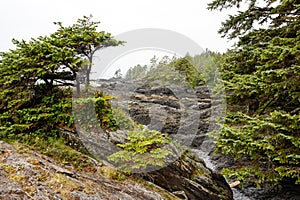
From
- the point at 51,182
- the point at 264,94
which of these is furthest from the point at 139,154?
the point at 264,94

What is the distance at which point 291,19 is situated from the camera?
842 cm

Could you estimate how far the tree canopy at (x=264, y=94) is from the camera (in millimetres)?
5773

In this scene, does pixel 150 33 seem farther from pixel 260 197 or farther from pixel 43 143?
pixel 260 197

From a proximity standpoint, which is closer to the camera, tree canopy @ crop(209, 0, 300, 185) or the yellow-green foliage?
tree canopy @ crop(209, 0, 300, 185)

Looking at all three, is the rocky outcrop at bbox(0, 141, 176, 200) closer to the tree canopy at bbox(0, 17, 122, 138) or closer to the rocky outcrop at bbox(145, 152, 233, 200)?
the rocky outcrop at bbox(145, 152, 233, 200)

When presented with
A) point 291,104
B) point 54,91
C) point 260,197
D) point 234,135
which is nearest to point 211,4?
point 291,104

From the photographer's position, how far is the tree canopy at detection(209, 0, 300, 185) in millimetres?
5773

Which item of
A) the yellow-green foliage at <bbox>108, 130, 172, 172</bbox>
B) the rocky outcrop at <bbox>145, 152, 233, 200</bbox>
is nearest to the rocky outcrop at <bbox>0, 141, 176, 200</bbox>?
the yellow-green foliage at <bbox>108, 130, 172, 172</bbox>

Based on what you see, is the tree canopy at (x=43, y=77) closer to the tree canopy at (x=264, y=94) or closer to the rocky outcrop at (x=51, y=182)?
the rocky outcrop at (x=51, y=182)

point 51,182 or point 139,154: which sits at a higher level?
point 139,154

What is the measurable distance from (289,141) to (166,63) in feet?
128

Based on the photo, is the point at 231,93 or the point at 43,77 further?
the point at 231,93

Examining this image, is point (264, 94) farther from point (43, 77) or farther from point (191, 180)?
point (43, 77)

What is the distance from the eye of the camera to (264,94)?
23.7 ft
